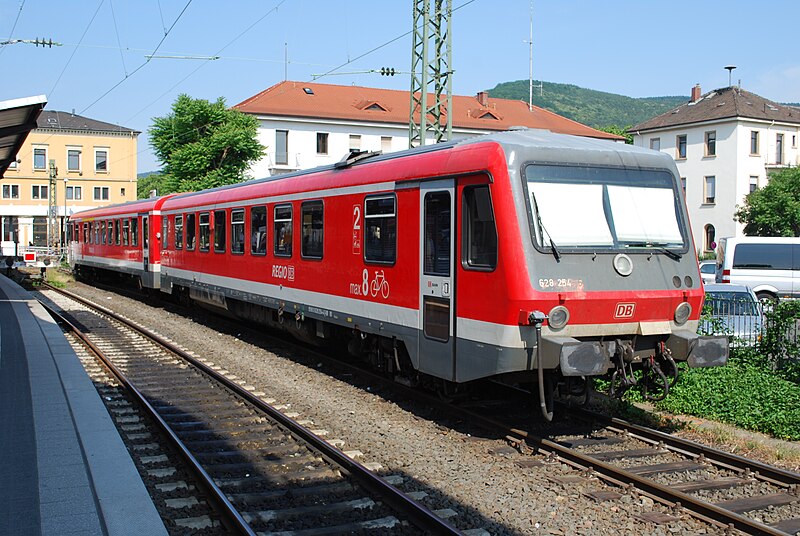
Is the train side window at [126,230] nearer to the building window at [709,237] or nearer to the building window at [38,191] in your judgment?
the building window at [709,237]

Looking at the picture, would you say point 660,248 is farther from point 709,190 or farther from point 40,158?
point 40,158

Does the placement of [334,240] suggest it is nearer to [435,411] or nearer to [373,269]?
[373,269]

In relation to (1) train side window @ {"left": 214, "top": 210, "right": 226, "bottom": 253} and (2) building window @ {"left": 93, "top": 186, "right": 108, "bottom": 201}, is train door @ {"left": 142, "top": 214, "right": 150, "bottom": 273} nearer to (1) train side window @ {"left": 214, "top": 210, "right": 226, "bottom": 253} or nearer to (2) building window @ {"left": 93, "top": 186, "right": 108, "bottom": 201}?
(1) train side window @ {"left": 214, "top": 210, "right": 226, "bottom": 253}

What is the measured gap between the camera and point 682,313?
8156 millimetres

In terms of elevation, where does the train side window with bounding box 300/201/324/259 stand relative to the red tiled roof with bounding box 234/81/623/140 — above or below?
below

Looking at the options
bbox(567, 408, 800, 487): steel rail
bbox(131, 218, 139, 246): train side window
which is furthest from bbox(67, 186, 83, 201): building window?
bbox(567, 408, 800, 487): steel rail

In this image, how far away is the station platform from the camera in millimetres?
5383

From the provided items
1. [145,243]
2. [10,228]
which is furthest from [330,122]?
[145,243]

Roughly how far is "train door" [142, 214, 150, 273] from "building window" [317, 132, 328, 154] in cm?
3325

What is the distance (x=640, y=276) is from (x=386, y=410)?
342 centimetres

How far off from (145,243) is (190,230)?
447 cm

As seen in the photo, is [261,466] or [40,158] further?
[40,158]

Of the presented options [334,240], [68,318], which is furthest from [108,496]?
[68,318]

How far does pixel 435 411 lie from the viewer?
9383 mm
